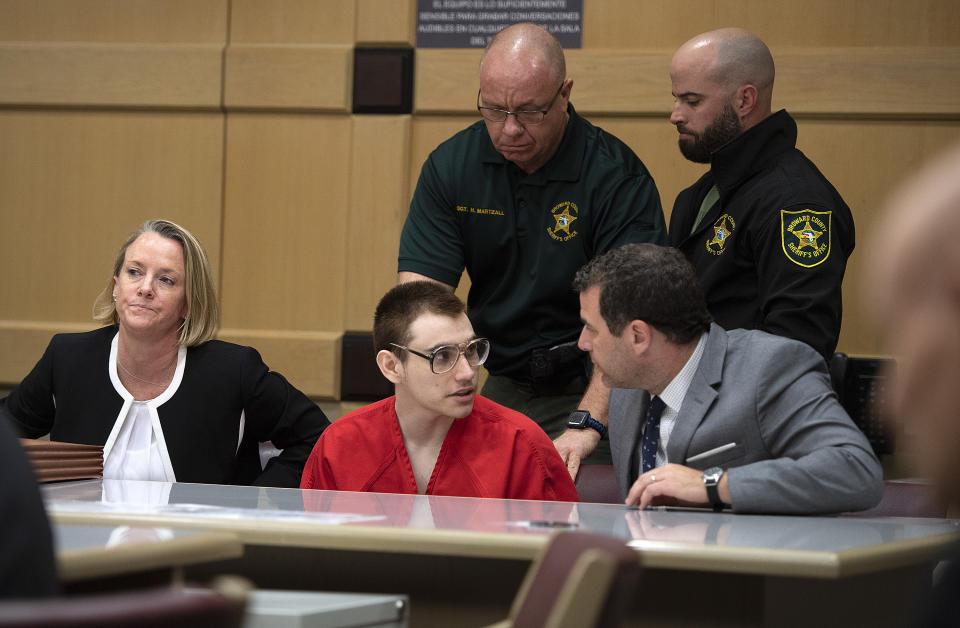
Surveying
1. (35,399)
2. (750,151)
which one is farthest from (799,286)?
(35,399)

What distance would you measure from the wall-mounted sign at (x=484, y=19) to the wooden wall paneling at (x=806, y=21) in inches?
8.0

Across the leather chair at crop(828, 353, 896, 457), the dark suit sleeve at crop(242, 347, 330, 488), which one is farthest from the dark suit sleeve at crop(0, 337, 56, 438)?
the leather chair at crop(828, 353, 896, 457)

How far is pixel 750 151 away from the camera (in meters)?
2.89

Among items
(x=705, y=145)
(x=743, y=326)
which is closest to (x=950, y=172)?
(x=743, y=326)

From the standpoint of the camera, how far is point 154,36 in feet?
14.2

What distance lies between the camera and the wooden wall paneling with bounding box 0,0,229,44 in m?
4.27

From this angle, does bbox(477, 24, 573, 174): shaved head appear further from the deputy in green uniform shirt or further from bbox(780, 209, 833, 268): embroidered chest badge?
bbox(780, 209, 833, 268): embroidered chest badge

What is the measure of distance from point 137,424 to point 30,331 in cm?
179

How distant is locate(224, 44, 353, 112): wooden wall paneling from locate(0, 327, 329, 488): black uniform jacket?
60.6 inches

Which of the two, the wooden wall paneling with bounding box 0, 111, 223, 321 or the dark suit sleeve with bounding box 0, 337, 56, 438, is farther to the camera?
the wooden wall paneling with bounding box 0, 111, 223, 321

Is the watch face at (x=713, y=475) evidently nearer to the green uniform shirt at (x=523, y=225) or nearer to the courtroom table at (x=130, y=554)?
the courtroom table at (x=130, y=554)

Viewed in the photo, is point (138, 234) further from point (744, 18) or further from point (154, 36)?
point (744, 18)

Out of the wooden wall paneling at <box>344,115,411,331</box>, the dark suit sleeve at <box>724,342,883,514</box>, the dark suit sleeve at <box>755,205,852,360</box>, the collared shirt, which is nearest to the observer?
the dark suit sleeve at <box>724,342,883,514</box>

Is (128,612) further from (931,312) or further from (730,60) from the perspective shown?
(730,60)
